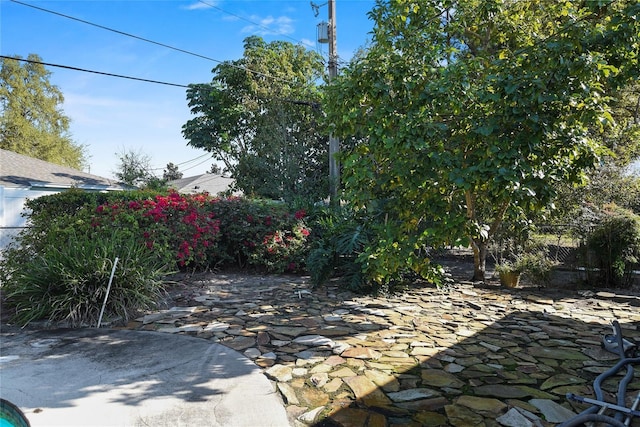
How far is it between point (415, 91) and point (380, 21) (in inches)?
69.6

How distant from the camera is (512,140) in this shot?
12.9 feet

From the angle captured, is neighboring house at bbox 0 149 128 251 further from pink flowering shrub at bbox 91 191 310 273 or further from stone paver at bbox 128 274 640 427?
stone paver at bbox 128 274 640 427

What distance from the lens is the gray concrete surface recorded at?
2521 mm

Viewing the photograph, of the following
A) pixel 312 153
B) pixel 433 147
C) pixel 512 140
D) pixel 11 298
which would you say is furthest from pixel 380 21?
pixel 312 153

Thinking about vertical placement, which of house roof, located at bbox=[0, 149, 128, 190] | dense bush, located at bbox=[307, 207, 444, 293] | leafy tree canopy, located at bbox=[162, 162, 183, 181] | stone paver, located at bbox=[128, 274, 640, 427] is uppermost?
leafy tree canopy, located at bbox=[162, 162, 183, 181]

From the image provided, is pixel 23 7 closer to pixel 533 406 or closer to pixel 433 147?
pixel 433 147

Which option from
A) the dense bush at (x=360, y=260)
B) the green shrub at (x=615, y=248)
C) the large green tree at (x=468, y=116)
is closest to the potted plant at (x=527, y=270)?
the green shrub at (x=615, y=248)

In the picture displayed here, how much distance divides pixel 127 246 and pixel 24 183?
31.6ft

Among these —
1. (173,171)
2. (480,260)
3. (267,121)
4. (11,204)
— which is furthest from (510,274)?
(173,171)

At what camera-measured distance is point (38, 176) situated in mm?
13305

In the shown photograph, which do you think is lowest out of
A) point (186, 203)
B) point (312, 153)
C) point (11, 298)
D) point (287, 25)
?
point (11, 298)

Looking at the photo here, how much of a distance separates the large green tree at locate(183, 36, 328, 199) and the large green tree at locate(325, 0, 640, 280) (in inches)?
262

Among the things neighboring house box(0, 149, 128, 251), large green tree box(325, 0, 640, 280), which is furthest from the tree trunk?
neighboring house box(0, 149, 128, 251)

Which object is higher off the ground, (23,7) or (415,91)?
(23,7)
